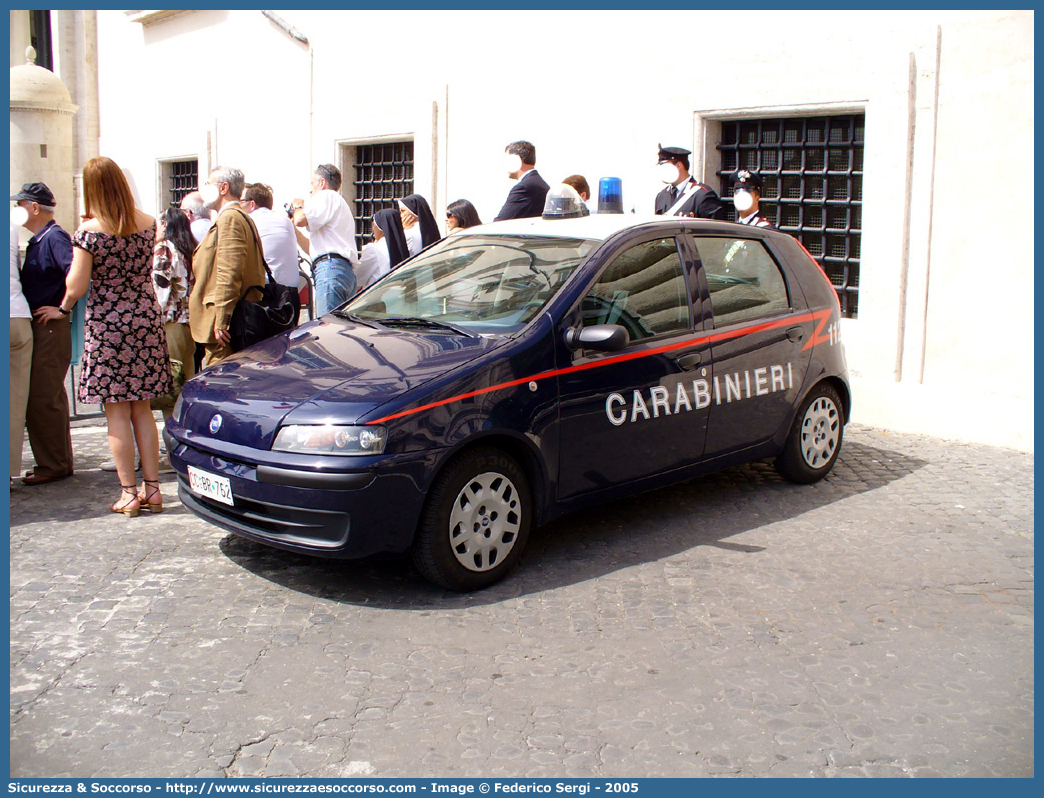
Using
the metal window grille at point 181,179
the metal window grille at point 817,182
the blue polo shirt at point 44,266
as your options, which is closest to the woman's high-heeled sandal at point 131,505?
the blue polo shirt at point 44,266

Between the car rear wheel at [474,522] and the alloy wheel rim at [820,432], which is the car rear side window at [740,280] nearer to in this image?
the alloy wheel rim at [820,432]

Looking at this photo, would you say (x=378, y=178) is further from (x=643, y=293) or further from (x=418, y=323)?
(x=643, y=293)

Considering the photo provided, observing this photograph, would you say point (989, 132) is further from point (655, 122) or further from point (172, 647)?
point (172, 647)

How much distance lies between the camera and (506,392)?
4.55m

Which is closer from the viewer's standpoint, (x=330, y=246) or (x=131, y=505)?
(x=131, y=505)

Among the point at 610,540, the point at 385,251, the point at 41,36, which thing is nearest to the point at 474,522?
the point at 610,540

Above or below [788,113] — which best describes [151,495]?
below

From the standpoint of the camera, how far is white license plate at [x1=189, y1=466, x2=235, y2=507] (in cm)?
447

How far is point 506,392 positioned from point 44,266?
337cm

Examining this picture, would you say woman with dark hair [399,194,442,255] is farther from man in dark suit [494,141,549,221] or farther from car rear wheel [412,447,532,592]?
car rear wheel [412,447,532,592]

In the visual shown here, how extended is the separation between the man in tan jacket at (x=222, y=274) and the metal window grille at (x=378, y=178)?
19.3 ft

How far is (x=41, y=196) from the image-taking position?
635 centimetres

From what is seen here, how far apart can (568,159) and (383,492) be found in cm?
666

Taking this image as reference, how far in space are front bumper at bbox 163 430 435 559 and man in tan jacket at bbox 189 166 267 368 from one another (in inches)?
87.6
